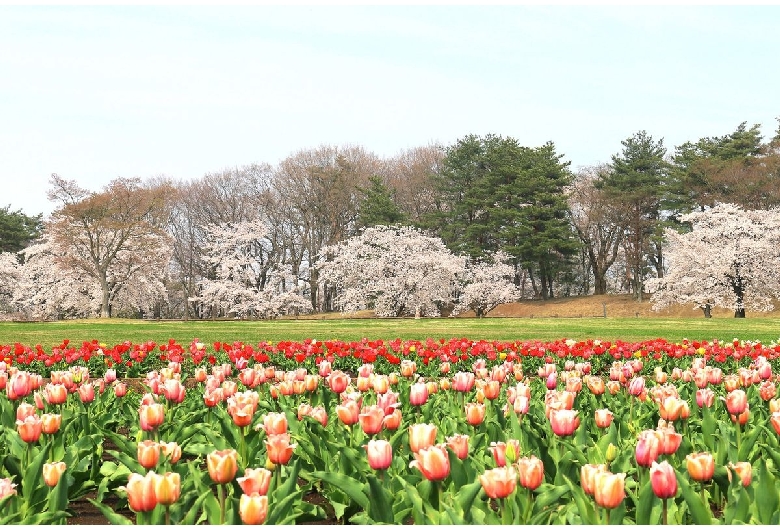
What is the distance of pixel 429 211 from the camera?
50000 millimetres

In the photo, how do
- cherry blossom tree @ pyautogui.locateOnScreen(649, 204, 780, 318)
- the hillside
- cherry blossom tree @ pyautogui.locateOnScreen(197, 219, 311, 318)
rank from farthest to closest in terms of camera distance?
cherry blossom tree @ pyautogui.locateOnScreen(197, 219, 311, 318) < the hillside < cherry blossom tree @ pyautogui.locateOnScreen(649, 204, 780, 318)

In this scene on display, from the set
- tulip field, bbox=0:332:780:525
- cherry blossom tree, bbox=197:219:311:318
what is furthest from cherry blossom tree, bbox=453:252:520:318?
tulip field, bbox=0:332:780:525

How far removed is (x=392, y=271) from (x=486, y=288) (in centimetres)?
681

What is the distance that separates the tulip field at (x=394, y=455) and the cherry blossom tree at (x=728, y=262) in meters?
33.2

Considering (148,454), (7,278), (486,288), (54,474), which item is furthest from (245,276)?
(148,454)

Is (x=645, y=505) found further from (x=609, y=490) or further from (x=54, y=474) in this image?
(x=54, y=474)

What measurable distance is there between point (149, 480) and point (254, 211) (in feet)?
154

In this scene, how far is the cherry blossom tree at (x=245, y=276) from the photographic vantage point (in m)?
43.9

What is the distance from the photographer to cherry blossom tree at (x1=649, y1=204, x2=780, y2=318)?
119ft

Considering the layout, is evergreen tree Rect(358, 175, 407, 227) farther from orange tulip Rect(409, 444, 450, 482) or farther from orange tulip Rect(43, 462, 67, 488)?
orange tulip Rect(409, 444, 450, 482)

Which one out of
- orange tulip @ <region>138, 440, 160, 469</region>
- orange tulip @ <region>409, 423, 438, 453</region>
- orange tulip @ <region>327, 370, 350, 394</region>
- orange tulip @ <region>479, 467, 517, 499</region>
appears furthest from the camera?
orange tulip @ <region>327, 370, 350, 394</region>

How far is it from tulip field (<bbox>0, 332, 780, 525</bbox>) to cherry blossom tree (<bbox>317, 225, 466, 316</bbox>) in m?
34.3

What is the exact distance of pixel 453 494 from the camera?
113 inches

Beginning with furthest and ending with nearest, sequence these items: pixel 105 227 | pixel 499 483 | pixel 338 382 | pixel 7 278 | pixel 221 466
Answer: pixel 7 278 < pixel 105 227 < pixel 338 382 < pixel 221 466 < pixel 499 483
